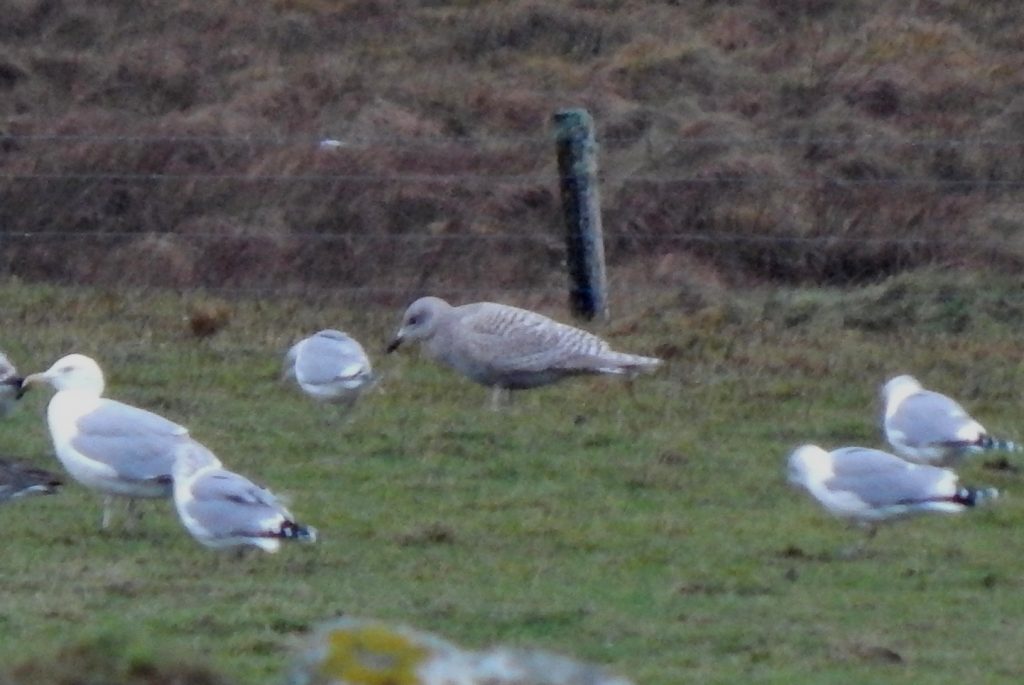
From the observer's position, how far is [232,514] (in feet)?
26.9

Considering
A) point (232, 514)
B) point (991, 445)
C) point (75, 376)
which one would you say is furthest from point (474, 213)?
point (232, 514)

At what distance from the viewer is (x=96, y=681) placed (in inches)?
151

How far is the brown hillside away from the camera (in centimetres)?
1748

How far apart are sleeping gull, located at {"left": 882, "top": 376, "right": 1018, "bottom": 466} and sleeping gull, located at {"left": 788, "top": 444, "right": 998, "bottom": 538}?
867 mm

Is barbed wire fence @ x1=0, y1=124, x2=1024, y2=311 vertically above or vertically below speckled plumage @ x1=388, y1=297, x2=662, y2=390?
above

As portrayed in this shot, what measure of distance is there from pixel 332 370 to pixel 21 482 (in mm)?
2401

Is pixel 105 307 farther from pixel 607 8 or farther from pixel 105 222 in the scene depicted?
pixel 607 8

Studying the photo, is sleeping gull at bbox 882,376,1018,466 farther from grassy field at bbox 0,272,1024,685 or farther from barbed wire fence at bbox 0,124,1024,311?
barbed wire fence at bbox 0,124,1024,311

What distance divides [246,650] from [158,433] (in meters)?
2.12

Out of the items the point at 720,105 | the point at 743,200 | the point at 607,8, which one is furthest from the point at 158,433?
the point at 607,8

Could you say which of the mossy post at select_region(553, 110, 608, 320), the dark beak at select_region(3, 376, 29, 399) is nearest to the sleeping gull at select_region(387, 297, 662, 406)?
the mossy post at select_region(553, 110, 608, 320)

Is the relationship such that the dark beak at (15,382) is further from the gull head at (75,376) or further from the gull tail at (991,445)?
the gull tail at (991,445)

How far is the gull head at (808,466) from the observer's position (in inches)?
360

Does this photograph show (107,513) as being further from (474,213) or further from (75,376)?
(474,213)
